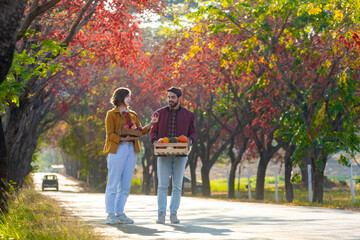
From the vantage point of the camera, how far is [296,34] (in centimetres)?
1850

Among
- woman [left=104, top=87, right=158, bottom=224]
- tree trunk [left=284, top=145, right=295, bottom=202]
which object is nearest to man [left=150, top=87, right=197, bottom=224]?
woman [left=104, top=87, right=158, bottom=224]

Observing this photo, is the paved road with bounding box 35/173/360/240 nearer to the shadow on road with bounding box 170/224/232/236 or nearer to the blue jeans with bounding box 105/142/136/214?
the shadow on road with bounding box 170/224/232/236

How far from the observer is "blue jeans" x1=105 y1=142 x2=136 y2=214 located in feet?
32.0

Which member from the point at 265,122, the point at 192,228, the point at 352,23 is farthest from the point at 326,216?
the point at 265,122

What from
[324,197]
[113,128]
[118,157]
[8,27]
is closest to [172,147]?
[118,157]

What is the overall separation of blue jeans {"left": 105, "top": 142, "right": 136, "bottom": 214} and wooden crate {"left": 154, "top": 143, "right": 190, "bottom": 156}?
45 cm

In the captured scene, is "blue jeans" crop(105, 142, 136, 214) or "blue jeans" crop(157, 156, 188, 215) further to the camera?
"blue jeans" crop(157, 156, 188, 215)

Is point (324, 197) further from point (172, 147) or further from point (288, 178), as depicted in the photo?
point (172, 147)

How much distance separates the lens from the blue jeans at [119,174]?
32.0 ft

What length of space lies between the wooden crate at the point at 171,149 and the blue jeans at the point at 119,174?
1.47 feet

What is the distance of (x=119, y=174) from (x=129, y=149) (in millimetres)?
417

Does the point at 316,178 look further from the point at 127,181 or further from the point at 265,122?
the point at 127,181

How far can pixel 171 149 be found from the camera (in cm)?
963

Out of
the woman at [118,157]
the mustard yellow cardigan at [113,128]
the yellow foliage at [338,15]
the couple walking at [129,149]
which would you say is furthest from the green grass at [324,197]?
the mustard yellow cardigan at [113,128]
